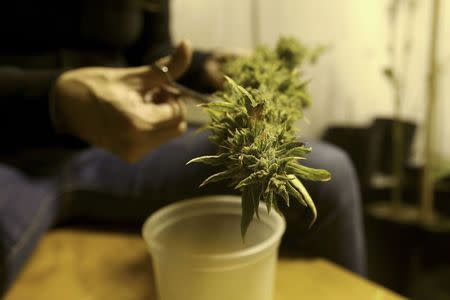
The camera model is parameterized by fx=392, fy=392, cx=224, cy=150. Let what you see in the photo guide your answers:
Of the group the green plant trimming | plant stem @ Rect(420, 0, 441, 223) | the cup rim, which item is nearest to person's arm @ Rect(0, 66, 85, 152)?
the cup rim

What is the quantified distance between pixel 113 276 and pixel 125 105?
9.6 inches

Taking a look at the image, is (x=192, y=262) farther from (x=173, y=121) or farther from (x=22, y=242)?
(x=22, y=242)

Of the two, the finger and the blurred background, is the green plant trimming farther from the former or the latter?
the blurred background

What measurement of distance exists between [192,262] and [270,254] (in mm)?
82

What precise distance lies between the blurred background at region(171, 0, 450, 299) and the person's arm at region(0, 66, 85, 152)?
1.72ft

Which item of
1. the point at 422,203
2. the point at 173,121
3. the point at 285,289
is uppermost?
the point at 173,121

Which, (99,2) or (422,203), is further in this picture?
(422,203)

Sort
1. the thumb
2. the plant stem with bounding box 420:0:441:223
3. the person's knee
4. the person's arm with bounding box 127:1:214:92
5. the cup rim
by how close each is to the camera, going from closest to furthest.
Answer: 1. the cup rim
2. the thumb
3. the person's knee
4. the person's arm with bounding box 127:1:214:92
5. the plant stem with bounding box 420:0:441:223

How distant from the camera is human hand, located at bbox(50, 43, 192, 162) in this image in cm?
51

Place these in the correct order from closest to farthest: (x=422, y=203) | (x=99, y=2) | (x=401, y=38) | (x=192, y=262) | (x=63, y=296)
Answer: (x=192, y=262) < (x=63, y=296) < (x=99, y=2) < (x=422, y=203) < (x=401, y=38)

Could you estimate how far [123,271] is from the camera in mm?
566

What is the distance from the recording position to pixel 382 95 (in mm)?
1436

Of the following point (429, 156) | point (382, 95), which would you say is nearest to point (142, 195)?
point (429, 156)

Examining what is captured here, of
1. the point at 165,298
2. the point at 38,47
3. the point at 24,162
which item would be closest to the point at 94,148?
the point at 24,162
